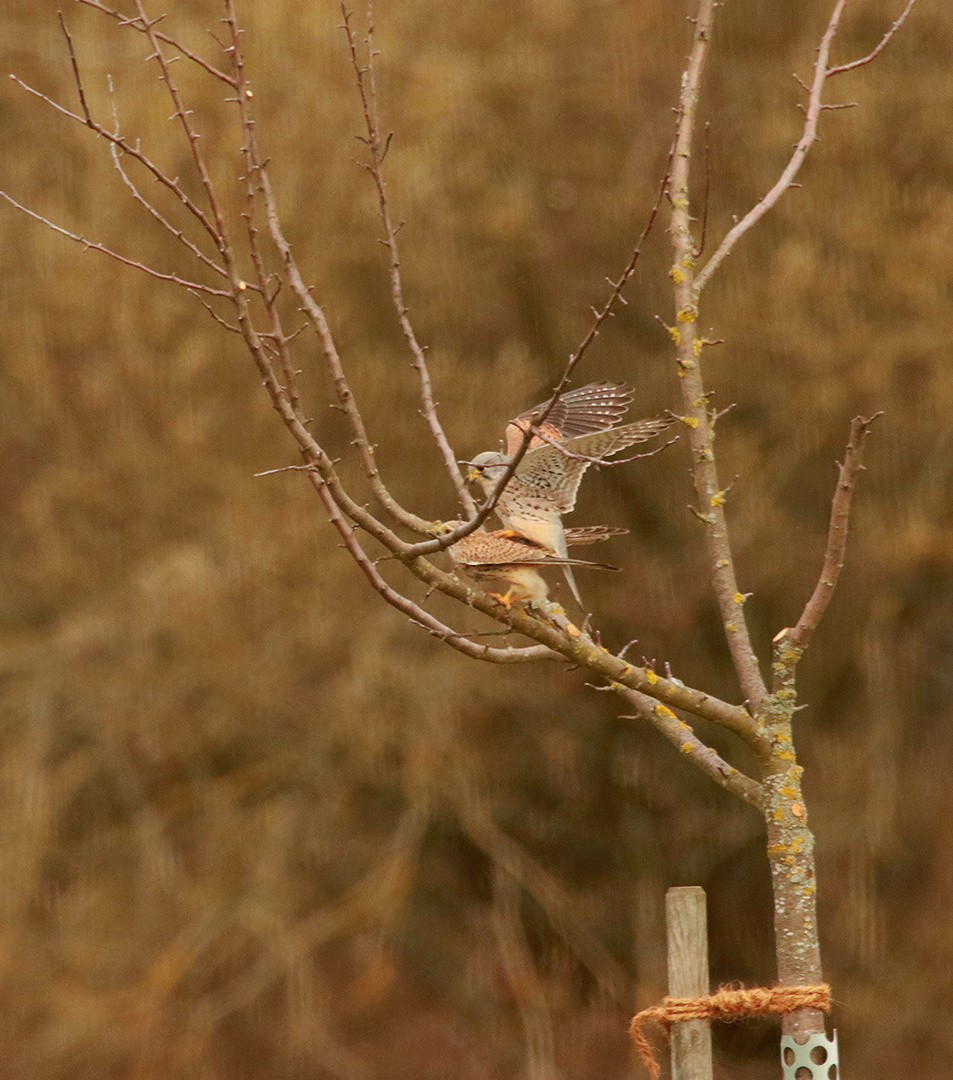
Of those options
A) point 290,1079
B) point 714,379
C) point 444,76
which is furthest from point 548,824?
point 444,76

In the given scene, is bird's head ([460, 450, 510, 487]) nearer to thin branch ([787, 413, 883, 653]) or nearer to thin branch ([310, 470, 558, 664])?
thin branch ([310, 470, 558, 664])

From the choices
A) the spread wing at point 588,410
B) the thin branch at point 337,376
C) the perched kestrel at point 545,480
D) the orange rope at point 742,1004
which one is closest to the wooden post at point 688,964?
the orange rope at point 742,1004

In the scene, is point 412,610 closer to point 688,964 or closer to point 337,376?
point 337,376

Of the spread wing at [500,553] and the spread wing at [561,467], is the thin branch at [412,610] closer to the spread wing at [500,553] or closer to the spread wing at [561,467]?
the spread wing at [500,553]

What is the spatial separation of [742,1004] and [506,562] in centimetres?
50

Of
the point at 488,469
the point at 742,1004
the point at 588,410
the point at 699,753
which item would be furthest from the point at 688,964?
the point at 588,410

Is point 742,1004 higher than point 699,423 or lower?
lower

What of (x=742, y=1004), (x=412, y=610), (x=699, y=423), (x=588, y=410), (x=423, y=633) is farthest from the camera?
(x=423, y=633)

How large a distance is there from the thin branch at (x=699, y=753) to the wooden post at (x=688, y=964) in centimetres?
11

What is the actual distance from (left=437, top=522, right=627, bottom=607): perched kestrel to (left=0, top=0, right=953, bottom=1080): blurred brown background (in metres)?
1.20

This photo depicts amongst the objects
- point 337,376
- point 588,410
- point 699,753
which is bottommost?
point 699,753

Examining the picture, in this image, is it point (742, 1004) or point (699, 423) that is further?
point (699, 423)

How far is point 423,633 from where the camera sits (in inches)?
101

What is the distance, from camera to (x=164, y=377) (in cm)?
262
